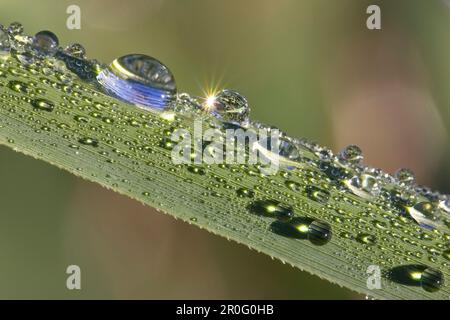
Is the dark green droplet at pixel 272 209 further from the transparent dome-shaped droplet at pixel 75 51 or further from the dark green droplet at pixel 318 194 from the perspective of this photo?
the transparent dome-shaped droplet at pixel 75 51

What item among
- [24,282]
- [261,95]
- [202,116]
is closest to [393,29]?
[261,95]

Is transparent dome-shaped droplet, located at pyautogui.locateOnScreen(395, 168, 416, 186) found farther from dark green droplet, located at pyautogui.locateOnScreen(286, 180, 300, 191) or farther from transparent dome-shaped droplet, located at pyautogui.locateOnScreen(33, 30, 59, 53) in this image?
transparent dome-shaped droplet, located at pyautogui.locateOnScreen(33, 30, 59, 53)

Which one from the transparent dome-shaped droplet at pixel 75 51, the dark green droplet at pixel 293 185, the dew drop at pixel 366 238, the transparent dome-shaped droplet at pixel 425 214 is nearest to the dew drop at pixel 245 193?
the dark green droplet at pixel 293 185

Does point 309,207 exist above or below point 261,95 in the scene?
below

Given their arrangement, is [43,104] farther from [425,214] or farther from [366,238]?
[425,214]

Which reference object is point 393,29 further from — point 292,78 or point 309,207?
point 309,207

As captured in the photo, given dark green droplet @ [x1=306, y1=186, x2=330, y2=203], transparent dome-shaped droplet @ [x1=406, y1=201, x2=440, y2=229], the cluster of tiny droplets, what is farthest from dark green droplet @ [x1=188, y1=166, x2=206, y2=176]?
transparent dome-shaped droplet @ [x1=406, y1=201, x2=440, y2=229]
